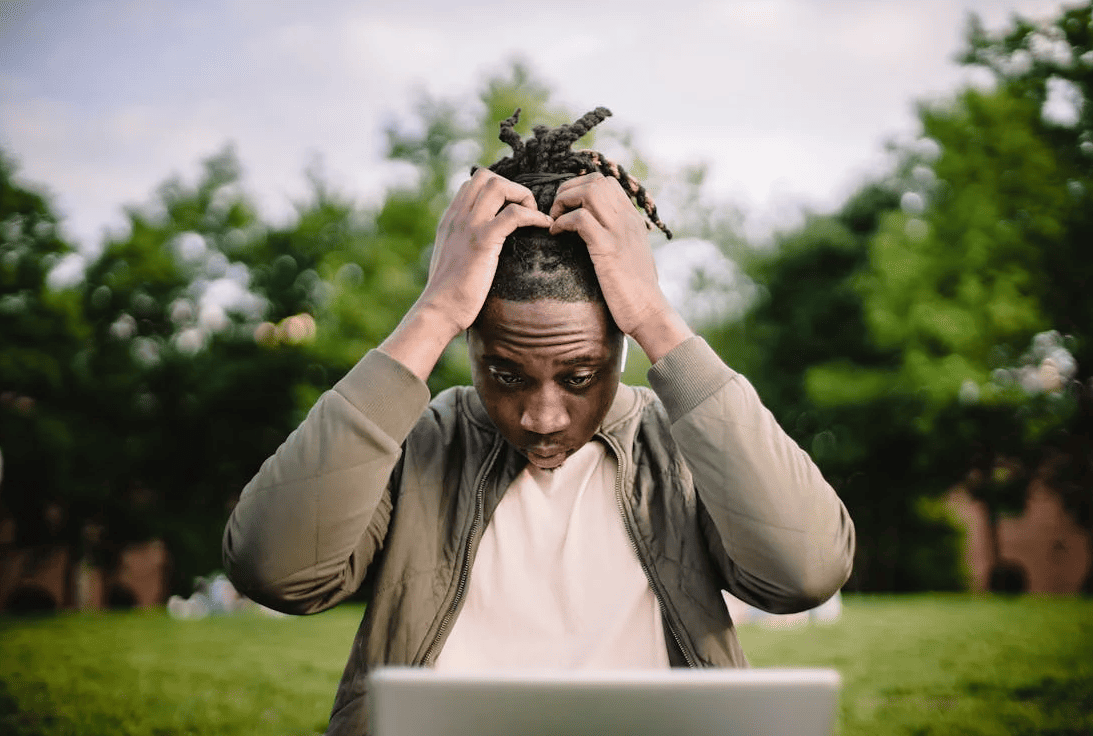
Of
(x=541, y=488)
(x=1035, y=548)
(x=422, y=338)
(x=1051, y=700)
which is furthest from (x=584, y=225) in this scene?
(x=1035, y=548)

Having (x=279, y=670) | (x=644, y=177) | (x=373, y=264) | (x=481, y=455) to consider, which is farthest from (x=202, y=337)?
(x=481, y=455)

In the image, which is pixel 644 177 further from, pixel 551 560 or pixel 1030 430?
pixel 551 560

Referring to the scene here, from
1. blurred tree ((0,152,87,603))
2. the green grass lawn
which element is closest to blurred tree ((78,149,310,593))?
blurred tree ((0,152,87,603))

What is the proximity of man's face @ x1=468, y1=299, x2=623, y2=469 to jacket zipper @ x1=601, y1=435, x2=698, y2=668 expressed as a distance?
122mm

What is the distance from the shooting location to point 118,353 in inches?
824

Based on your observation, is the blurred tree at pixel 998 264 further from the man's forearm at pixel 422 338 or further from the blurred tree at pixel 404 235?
the man's forearm at pixel 422 338

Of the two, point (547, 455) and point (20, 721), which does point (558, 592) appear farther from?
point (20, 721)

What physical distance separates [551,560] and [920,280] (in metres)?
20.1

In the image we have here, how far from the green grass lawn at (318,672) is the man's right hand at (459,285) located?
13.0 ft

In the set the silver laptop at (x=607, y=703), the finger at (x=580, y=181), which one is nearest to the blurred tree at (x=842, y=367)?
the finger at (x=580, y=181)

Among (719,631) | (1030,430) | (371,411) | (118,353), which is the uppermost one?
(371,411)

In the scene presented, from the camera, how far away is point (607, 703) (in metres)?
1.19

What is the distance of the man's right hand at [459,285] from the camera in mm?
2080

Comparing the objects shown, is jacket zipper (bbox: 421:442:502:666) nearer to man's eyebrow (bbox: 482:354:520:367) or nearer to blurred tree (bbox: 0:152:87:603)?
man's eyebrow (bbox: 482:354:520:367)
